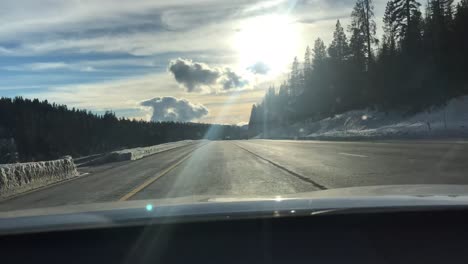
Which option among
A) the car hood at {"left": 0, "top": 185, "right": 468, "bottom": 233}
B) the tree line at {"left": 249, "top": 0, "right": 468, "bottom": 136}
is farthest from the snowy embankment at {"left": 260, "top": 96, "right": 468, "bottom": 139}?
the car hood at {"left": 0, "top": 185, "right": 468, "bottom": 233}

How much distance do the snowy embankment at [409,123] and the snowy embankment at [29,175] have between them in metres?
28.7

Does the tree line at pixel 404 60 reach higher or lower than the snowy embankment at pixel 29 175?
higher

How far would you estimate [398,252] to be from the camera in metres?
3.04

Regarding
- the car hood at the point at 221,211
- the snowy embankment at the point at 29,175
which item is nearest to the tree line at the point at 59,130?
the snowy embankment at the point at 29,175

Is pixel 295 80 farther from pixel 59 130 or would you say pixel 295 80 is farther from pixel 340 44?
pixel 59 130

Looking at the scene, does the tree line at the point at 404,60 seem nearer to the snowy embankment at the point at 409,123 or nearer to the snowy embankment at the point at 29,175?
the snowy embankment at the point at 409,123

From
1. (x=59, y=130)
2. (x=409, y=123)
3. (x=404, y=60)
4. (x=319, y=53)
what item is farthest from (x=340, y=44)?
(x=59, y=130)

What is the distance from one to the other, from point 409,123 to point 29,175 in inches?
1800

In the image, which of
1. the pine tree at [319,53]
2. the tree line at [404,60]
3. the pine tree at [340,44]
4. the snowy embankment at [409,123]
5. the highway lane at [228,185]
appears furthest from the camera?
the pine tree at [319,53]

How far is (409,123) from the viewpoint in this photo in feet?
176

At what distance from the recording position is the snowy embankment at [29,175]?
13.9m

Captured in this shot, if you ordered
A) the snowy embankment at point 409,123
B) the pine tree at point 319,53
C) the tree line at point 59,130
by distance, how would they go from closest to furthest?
1. the snowy embankment at point 409,123
2. the pine tree at point 319,53
3. the tree line at point 59,130

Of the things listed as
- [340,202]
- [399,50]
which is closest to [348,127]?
[399,50]

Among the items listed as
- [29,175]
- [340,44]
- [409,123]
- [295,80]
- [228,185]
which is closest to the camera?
[228,185]
